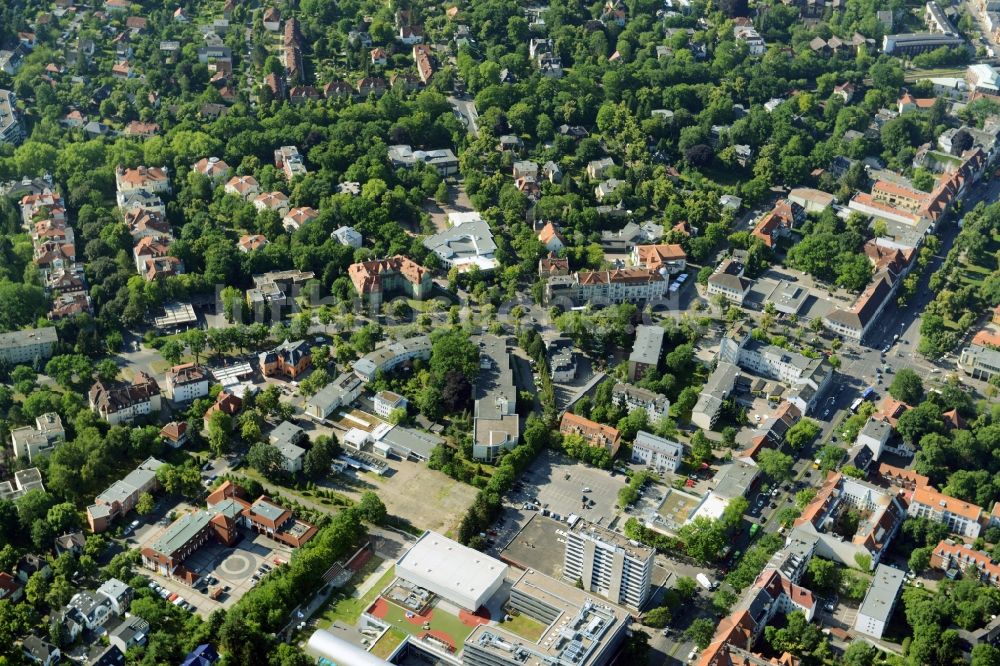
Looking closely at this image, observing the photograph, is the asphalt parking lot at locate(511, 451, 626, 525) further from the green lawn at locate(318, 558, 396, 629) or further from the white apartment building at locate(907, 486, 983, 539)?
the white apartment building at locate(907, 486, 983, 539)

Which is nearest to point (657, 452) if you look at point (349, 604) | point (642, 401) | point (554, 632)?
point (642, 401)

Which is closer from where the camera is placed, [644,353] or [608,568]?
[608,568]

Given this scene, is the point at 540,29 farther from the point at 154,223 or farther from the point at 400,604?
the point at 400,604

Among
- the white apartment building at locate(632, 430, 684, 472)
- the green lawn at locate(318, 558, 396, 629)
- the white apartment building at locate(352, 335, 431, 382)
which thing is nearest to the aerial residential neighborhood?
the green lawn at locate(318, 558, 396, 629)

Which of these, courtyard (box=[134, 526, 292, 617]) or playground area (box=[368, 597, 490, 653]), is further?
courtyard (box=[134, 526, 292, 617])

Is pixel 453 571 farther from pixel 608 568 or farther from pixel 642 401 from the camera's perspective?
pixel 642 401

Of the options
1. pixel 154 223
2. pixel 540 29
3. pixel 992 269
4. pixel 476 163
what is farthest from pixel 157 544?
pixel 540 29
